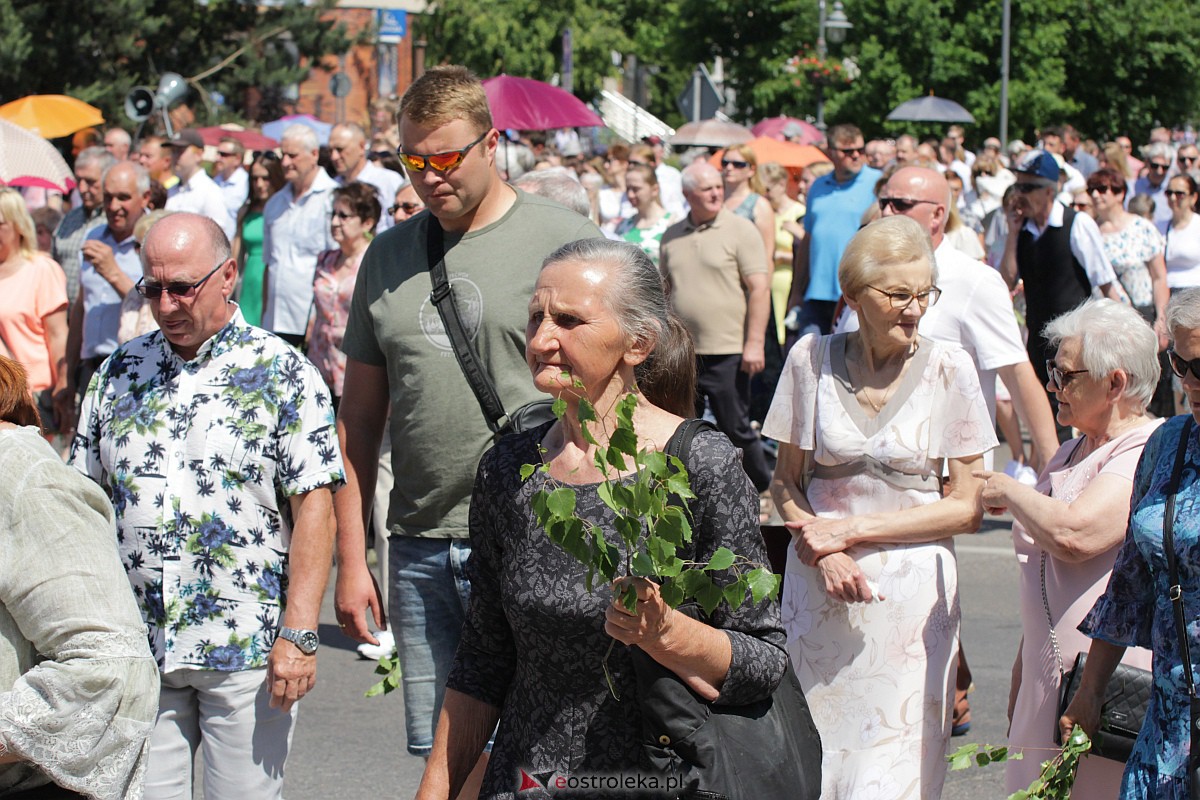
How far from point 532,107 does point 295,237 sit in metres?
4.41

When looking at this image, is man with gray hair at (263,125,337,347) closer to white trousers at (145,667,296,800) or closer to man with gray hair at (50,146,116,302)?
man with gray hair at (50,146,116,302)

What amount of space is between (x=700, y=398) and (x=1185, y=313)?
5.47 feet

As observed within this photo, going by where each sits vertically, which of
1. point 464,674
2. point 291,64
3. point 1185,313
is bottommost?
point 291,64

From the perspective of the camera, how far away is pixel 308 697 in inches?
259

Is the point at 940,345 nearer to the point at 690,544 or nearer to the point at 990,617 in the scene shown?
the point at 690,544

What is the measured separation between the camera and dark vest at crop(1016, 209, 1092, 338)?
29.3ft

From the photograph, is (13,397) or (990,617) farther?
(990,617)

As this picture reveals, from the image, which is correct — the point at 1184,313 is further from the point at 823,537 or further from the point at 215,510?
the point at 215,510

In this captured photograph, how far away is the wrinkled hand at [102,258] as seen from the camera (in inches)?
312

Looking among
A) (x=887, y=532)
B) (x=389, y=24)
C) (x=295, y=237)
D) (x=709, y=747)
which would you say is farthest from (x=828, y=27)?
(x=709, y=747)

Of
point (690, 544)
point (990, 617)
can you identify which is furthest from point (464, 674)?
point (990, 617)

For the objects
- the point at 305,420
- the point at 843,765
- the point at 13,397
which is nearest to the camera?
the point at 13,397

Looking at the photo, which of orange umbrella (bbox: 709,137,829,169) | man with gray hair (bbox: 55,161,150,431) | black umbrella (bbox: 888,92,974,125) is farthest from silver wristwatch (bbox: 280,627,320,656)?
black umbrella (bbox: 888,92,974,125)

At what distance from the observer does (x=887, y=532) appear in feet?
13.7
